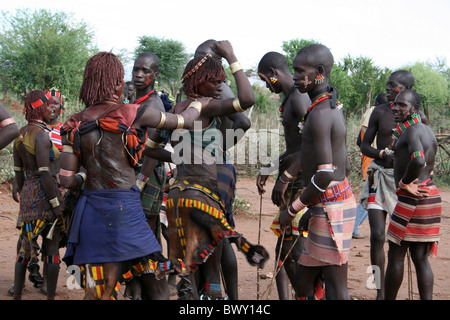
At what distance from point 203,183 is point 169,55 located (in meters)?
24.6

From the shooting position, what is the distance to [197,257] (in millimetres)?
3578

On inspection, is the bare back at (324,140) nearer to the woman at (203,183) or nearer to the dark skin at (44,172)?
the woman at (203,183)

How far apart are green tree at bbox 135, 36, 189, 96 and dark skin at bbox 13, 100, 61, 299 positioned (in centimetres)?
2193

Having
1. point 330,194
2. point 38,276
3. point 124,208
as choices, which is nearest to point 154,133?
point 124,208

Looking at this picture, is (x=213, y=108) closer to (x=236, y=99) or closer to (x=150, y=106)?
(x=236, y=99)

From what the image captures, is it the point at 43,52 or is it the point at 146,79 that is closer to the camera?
the point at 146,79

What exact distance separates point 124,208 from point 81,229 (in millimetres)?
296

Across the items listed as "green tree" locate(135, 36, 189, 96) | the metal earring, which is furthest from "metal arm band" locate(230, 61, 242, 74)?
"green tree" locate(135, 36, 189, 96)

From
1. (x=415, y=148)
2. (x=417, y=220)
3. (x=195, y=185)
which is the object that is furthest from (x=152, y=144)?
(x=417, y=220)

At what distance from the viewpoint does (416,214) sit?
13.9ft

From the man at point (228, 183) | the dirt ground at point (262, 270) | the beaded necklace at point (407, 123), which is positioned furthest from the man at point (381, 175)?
the man at point (228, 183)

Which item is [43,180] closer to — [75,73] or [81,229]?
[81,229]

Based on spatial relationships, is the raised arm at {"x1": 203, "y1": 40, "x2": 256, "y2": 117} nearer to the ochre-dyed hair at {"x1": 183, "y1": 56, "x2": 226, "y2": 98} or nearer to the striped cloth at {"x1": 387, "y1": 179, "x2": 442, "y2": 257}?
the ochre-dyed hair at {"x1": 183, "y1": 56, "x2": 226, "y2": 98}

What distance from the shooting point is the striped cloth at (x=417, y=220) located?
4172mm
